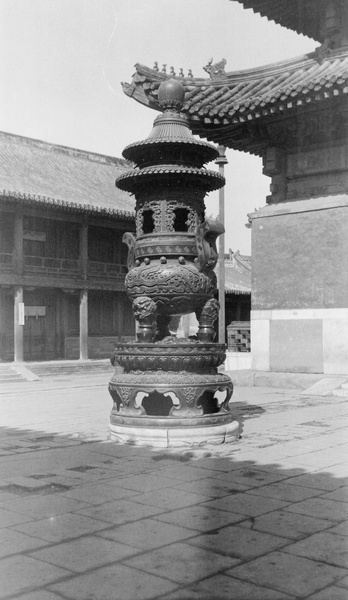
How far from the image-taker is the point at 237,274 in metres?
34.8

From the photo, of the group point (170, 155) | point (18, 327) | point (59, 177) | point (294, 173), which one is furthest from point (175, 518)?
point (59, 177)

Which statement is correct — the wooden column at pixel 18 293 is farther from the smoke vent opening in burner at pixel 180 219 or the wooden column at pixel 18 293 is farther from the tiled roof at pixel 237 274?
the smoke vent opening in burner at pixel 180 219

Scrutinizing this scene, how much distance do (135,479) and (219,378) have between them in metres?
1.95

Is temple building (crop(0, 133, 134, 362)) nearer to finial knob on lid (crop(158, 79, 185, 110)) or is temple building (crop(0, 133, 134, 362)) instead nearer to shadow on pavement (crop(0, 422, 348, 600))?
finial knob on lid (crop(158, 79, 185, 110))

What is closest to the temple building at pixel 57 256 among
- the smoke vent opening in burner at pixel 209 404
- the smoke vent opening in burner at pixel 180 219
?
the smoke vent opening in burner at pixel 180 219

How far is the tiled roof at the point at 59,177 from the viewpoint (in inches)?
909

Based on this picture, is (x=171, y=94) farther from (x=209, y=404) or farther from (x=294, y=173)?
(x=294, y=173)

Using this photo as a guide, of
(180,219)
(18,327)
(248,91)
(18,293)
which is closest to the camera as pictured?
(180,219)

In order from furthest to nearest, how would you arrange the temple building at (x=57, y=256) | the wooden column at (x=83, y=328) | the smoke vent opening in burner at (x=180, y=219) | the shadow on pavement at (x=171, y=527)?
the wooden column at (x=83, y=328) → the temple building at (x=57, y=256) → the smoke vent opening in burner at (x=180, y=219) → the shadow on pavement at (x=171, y=527)

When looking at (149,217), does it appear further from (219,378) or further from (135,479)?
(135,479)

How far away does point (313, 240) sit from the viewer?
12.6m

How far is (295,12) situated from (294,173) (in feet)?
10.3

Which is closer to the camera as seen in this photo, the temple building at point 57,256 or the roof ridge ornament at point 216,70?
the roof ridge ornament at point 216,70

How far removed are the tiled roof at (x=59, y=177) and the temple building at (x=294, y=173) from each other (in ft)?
33.1
